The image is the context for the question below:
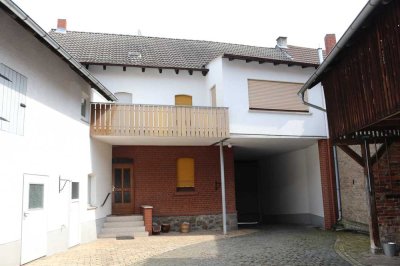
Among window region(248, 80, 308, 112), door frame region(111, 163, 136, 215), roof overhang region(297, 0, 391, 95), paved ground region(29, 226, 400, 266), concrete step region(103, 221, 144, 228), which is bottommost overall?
paved ground region(29, 226, 400, 266)

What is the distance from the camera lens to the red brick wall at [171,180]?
16203mm

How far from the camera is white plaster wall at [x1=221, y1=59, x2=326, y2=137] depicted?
49.3 ft

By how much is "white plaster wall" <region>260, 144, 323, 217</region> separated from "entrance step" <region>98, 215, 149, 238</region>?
7648 millimetres

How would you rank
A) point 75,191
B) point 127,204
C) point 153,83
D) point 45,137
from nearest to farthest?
1. point 45,137
2. point 75,191
3. point 127,204
4. point 153,83

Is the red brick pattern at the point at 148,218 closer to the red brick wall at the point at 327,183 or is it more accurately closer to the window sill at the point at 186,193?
the window sill at the point at 186,193

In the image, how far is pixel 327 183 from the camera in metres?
15.9

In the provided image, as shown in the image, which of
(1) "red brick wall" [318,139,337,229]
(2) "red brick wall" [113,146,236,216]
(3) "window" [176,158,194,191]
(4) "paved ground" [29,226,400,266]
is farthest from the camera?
(3) "window" [176,158,194,191]

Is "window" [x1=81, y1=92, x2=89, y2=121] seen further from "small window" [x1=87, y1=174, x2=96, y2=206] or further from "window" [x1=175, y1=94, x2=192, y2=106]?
"window" [x1=175, y1=94, x2=192, y2=106]

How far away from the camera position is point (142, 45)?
1970cm

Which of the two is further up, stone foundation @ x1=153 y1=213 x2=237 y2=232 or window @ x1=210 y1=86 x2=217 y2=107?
window @ x1=210 y1=86 x2=217 y2=107

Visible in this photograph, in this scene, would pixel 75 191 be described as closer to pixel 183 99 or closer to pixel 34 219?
pixel 34 219

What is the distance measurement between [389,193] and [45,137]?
975 cm

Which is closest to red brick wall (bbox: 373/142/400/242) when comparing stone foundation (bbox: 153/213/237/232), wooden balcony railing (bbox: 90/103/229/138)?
wooden balcony railing (bbox: 90/103/229/138)

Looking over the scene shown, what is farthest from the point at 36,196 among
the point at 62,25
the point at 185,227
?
the point at 62,25
